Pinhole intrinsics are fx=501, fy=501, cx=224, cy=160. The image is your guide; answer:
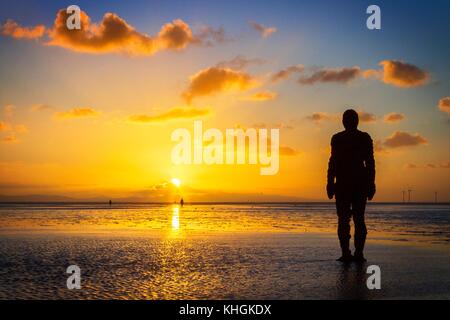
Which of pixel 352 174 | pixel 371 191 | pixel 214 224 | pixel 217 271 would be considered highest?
pixel 352 174

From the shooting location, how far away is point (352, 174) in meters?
10.3

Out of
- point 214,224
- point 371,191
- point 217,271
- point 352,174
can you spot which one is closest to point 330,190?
point 352,174

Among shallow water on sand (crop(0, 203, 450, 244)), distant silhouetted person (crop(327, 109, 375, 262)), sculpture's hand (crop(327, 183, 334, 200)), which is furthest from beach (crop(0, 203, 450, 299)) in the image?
shallow water on sand (crop(0, 203, 450, 244))

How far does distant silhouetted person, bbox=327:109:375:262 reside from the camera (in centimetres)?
1032

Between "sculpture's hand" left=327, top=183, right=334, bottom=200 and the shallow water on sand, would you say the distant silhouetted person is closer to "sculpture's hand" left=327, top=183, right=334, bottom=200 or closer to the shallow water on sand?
"sculpture's hand" left=327, top=183, right=334, bottom=200

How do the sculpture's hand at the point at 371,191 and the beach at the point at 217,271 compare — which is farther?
the sculpture's hand at the point at 371,191

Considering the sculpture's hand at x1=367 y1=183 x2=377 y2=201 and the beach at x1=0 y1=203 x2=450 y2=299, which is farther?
the sculpture's hand at x1=367 y1=183 x2=377 y2=201

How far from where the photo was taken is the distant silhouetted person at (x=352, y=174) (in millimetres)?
10320

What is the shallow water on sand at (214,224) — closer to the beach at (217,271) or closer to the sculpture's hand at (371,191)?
the beach at (217,271)

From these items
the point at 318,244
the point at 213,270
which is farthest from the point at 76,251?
the point at 318,244

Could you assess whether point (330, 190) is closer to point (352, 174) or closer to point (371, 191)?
point (352, 174)

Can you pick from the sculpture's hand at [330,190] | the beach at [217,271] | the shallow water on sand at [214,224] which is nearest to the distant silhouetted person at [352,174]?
the sculpture's hand at [330,190]
